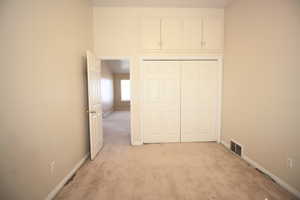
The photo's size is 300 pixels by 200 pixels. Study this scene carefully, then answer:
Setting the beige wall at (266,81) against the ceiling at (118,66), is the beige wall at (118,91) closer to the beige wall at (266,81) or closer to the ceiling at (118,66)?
the ceiling at (118,66)

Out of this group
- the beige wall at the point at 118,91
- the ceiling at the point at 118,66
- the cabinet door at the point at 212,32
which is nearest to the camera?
the cabinet door at the point at 212,32

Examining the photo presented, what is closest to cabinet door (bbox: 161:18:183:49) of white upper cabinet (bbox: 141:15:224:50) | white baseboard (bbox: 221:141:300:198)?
white upper cabinet (bbox: 141:15:224:50)

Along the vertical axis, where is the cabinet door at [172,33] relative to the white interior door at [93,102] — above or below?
above

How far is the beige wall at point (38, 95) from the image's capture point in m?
1.13

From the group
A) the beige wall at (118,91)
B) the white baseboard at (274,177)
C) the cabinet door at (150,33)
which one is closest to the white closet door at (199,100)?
the cabinet door at (150,33)

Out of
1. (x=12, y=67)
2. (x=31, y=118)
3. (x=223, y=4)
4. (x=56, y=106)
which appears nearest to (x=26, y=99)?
(x=31, y=118)

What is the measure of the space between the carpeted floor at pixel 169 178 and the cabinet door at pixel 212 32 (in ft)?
7.36

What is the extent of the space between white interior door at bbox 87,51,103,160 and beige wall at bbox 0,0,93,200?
0.59 feet

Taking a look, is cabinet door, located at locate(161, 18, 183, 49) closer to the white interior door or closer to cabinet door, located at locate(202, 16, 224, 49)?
cabinet door, located at locate(202, 16, 224, 49)

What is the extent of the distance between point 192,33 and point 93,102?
2.50 metres

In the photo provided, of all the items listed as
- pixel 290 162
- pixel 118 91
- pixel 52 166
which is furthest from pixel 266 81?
pixel 118 91

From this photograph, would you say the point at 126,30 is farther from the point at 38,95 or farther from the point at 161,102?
the point at 38,95

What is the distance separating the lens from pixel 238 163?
7.63ft

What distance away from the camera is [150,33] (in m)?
2.98
